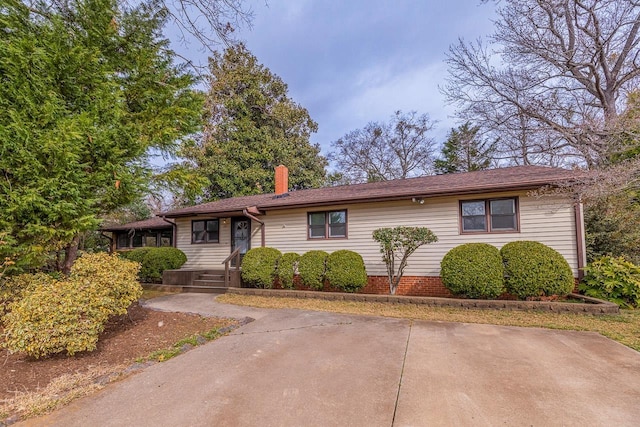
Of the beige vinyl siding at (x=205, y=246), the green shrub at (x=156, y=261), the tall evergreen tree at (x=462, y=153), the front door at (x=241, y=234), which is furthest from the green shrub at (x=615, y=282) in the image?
the tall evergreen tree at (x=462, y=153)

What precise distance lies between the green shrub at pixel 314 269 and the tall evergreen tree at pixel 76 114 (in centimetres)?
466

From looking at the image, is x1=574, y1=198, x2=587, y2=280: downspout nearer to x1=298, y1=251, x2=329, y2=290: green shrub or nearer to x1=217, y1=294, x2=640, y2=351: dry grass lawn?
x1=217, y1=294, x2=640, y2=351: dry grass lawn

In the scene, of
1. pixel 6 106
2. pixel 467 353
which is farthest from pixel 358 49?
pixel 467 353

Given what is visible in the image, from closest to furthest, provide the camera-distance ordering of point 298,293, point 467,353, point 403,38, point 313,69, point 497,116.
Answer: point 467,353
point 298,293
point 403,38
point 497,116
point 313,69

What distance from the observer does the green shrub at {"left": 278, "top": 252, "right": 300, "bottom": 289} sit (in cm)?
927

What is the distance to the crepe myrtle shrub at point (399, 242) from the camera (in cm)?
779

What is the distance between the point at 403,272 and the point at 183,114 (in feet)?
23.2

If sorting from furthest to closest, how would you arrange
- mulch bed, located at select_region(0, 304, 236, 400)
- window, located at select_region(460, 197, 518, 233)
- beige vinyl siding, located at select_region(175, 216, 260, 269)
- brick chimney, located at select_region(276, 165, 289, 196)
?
brick chimney, located at select_region(276, 165, 289, 196) < beige vinyl siding, located at select_region(175, 216, 260, 269) < window, located at select_region(460, 197, 518, 233) < mulch bed, located at select_region(0, 304, 236, 400)

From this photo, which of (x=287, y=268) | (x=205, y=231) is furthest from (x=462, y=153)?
(x=205, y=231)

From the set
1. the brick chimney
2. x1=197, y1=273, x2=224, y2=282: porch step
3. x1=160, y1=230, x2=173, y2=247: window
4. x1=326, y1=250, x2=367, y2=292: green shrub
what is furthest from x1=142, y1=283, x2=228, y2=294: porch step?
the brick chimney

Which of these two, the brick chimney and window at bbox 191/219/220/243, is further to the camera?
the brick chimney

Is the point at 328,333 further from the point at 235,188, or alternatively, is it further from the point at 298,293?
the point at 235,188

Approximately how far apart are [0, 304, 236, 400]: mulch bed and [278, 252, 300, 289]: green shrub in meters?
3.29

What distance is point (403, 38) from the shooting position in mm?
10836
